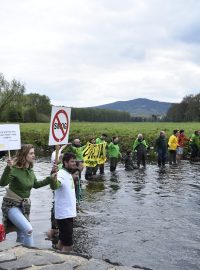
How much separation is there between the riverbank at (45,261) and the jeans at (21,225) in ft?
3.12

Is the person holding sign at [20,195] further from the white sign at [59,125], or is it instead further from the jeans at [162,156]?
the jeans at [162,156]

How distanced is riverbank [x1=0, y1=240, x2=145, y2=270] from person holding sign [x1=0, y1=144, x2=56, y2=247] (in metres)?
1.02

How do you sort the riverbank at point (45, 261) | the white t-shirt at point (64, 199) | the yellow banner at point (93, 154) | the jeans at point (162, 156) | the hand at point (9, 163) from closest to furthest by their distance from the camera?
the riverbank at point (45, 261)
the hand at point (9, 163)
the white t-shirt at point (64, 199)
the yellow banner at point (93, 154)
the jeans at point (162, 156)

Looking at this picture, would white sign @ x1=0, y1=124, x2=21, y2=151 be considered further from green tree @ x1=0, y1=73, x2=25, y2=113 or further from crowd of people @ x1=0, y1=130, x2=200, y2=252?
green tree @ x1=0, y1=73, x2=25, y2=113

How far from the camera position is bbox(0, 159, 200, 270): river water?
9586 mm

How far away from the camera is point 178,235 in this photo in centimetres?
1110

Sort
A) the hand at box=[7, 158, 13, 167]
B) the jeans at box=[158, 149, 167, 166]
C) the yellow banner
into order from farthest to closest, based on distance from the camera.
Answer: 1. the jeans at box=[158, 149, 167, 166]
2. the yellow banner
3. the hand at box=[7, 158, 13, 167]

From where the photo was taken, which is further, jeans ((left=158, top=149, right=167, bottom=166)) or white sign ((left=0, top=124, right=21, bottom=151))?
jeans ((left=158, top=149, right=167, bottom=166))

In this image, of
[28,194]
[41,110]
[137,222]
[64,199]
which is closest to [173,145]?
[137,222]

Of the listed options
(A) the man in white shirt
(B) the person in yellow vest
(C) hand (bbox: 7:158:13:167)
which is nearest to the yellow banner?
(B) the person in yellow vest

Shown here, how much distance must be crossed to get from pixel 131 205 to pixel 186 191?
12.1 feet

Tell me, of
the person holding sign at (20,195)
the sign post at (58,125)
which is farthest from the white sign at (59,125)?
the person holding sign at (20,195)

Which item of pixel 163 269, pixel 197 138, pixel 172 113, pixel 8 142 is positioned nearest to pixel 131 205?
pixel 163 269

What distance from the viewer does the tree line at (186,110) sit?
4964 inches
